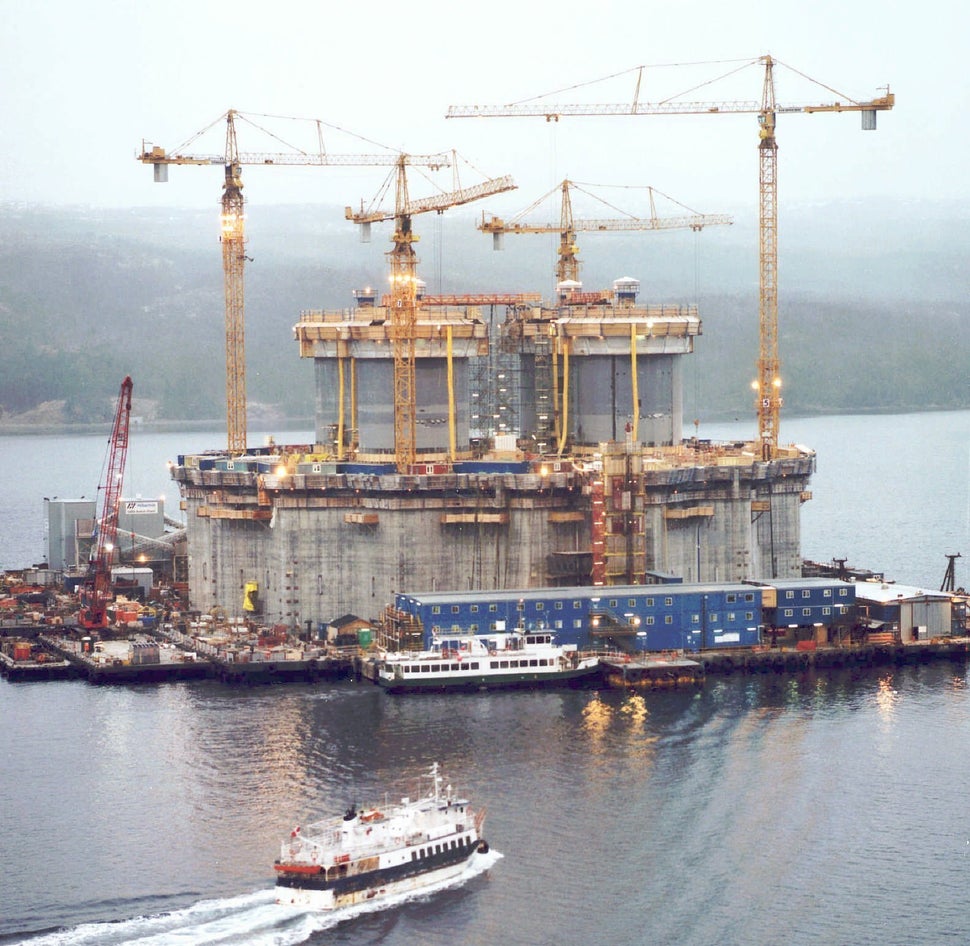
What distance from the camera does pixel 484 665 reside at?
9669 centimetres

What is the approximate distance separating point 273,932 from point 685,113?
82.9 m

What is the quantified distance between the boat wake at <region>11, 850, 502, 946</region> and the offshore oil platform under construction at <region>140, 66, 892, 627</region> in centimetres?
4018

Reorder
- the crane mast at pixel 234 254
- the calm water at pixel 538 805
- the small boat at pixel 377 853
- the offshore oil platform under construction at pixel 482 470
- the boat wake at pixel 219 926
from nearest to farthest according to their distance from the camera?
the boat wake at pixel 219 926
the calm water at pixel 538 805
the small boat at pixel 377 853
the offshore oil platform under construction at pixel 482 470
the crane mast at pixel 234 254

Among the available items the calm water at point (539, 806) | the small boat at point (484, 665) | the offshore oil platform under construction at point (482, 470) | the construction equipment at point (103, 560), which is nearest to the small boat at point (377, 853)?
the calm water at point (539, 806)

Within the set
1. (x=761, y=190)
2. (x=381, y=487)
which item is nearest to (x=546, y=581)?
(x=381, y=487)

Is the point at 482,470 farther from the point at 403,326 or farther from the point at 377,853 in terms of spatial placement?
the point at 377,853

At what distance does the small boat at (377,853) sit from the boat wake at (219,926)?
522 millimetres

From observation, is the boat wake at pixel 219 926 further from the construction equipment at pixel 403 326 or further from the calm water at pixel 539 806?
the construction equipment at pixel 403 326

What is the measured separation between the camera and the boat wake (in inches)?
2544

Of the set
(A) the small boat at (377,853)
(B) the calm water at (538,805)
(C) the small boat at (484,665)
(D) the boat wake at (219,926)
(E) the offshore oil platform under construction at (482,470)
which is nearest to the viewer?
(D) the boat wake at (219,926)

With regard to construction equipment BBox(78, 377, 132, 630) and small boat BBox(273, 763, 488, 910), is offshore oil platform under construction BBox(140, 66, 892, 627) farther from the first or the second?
small boat BBox(273, 763, 488, 910)

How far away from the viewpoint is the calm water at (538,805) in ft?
219

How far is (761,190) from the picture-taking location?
129 meters

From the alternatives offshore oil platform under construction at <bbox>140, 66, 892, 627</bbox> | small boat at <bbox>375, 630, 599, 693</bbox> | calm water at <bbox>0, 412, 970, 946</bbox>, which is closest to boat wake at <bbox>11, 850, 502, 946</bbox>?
calm water at <bbox>0, 412, 970, 946</bbox>
